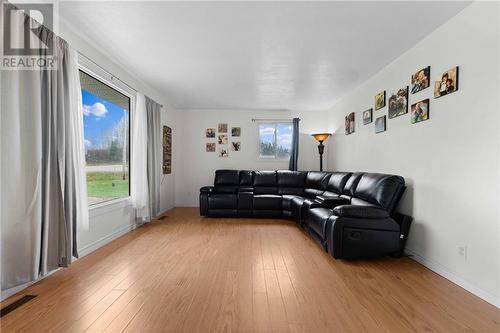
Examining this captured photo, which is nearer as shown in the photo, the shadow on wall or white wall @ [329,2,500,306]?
white wall @ [329,2,500,306]

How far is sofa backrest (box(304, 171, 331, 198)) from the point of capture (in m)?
5.02

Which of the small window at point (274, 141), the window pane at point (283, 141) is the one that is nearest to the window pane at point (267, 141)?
the small window at point (274, 141)

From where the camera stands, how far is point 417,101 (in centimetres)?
290

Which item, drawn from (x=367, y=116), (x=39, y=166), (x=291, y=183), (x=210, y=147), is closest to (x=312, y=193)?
(x=291, y=183)

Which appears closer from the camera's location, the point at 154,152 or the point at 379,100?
the point at 379,100

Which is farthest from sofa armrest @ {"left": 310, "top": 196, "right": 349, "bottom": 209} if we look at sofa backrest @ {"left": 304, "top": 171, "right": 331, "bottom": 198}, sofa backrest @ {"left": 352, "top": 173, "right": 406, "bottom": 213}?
sofa backrest @ {"left": 304, "top": 171, "right": 331, "bottom": 198}

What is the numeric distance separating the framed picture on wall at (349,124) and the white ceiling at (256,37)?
685 mm

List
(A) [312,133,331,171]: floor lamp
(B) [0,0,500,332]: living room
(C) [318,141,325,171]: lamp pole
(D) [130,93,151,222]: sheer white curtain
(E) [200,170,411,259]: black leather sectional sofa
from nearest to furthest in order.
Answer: (B) [0,0,500,332]: living room → (E) [200,170,411,259]: black leather sectional sofa → (D) [130,93,151,222]: sheer white curtain → (A) [312,133,331,171]: floor lamp → (C) [318,141,325,171]: lamp pole

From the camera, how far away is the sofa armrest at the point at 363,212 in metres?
2.84

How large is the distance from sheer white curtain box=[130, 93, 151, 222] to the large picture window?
0.14 metres

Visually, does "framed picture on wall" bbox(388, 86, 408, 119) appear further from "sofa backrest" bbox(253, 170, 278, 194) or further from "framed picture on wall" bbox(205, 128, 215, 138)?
"framed picture on wall" bbox(205, 128, 215, 138)

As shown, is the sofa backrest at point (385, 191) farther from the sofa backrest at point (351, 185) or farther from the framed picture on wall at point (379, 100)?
the framed picture on wall at point (379, 100)

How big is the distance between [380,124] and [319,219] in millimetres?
1699

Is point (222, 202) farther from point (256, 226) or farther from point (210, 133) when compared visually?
point (210, 133)
